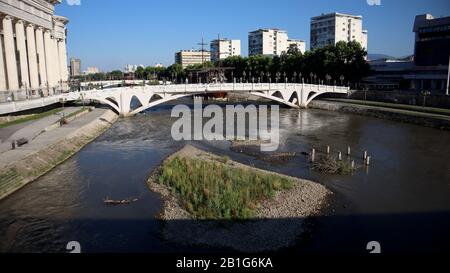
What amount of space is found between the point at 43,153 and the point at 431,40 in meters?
68.9

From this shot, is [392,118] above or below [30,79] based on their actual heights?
below

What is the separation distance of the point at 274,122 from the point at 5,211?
3701cm

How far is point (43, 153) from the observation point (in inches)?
1050

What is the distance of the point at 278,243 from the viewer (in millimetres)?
14609

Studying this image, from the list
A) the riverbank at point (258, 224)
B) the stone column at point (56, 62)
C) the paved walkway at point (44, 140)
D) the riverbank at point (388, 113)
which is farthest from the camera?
the stone column at point (56, 62)

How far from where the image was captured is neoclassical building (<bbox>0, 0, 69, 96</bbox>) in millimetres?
38156

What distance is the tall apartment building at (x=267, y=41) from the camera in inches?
6491

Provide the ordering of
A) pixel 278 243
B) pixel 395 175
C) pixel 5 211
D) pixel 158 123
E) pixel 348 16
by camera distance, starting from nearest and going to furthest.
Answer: pixel 278 243 < pixel 5 211 < pixel 395 175 < pixel 158 123 < pixel 348 16

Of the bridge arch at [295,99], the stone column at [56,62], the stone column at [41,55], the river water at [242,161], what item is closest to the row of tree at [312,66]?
the bridge arch at [295,99]

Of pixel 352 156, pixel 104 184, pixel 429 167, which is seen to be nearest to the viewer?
pixel 104 184

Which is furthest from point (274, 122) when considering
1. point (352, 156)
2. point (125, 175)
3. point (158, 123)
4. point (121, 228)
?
point (121, 228)

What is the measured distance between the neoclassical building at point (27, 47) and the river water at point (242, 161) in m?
11.4

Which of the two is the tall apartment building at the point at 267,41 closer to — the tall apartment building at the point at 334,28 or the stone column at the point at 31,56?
the tall apartment building at the point at 334,28
